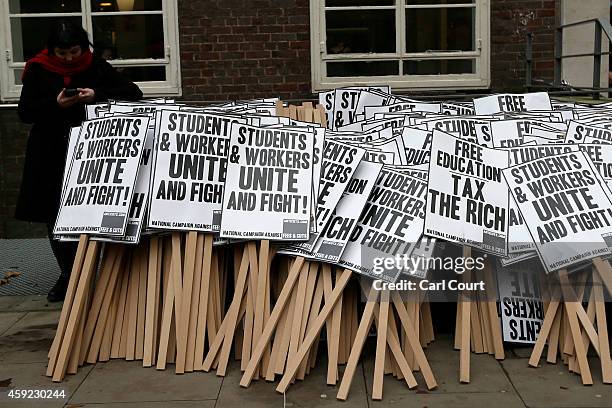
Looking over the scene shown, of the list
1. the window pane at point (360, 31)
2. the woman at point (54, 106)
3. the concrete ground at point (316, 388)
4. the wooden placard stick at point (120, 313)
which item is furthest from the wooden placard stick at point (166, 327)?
the window pane at point (360, 31)

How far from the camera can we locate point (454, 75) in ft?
30.8

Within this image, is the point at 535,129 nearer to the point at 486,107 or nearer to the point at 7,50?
the point at 486,107

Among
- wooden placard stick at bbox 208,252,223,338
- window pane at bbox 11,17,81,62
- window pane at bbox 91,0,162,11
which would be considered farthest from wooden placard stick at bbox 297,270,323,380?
window pane at bbox 11,17,81,62

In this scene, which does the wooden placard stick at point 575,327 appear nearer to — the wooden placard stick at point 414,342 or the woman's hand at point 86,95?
the wooden placard stick at point 414,342

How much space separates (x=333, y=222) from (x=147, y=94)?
4.70 meters

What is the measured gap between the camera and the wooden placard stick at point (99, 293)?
531cm

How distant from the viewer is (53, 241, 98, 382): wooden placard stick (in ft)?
16.6

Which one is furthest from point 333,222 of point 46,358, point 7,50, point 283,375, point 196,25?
point 7,50

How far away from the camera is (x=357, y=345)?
480 centimetres

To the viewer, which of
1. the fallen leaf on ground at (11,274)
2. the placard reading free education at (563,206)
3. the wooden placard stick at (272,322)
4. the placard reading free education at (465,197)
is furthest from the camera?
the fallen leaf on ground at (11,274)

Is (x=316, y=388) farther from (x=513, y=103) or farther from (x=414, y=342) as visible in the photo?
(x=513, y=103)

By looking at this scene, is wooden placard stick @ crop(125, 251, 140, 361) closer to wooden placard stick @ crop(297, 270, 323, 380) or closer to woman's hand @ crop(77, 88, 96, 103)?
wooden placard stick @ crop(297, 270, 323, 380)

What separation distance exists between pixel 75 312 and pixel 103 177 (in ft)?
2.96

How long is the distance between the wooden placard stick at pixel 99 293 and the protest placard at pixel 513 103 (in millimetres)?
3153
